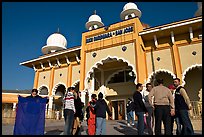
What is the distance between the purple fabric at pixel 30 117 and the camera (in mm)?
4421

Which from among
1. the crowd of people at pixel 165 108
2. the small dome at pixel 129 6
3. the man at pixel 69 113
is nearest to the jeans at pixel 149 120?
the crowd of people at pixel 165 108

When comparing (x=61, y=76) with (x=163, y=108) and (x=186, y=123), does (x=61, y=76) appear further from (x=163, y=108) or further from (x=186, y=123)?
(x=186, y=123)

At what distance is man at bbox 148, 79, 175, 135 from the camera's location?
13.4 ft

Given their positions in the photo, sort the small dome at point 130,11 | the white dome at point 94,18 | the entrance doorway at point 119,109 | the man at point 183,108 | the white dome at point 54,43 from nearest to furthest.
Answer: the man at point 183,108
the entrance doorway at point 119,109
the small dome at point 130,11
the white dome at point 54,43
the white dome at point 94,18

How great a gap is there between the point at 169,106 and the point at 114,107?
11283mm

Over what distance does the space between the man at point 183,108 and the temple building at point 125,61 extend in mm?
6923

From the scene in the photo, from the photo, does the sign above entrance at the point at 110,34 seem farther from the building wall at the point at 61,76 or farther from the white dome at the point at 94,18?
the white dome at the point at 94,18

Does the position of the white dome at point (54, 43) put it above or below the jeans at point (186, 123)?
above

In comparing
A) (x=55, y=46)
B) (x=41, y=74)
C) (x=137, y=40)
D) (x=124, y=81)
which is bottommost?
(x=124, y=81)

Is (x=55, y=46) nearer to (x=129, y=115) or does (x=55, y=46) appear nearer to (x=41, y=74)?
(x=41, y=74)

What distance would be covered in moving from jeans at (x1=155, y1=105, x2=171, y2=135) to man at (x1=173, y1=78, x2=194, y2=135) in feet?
1.39

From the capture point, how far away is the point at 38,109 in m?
4.65

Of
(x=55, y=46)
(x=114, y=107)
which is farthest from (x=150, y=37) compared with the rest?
(x=55, y=46)

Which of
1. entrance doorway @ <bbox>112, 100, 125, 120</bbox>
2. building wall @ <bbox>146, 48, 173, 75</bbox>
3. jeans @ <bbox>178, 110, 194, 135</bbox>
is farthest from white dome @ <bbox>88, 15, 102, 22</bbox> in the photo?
jeans @ <bbox>178, 110, 194, 135</bbox>
